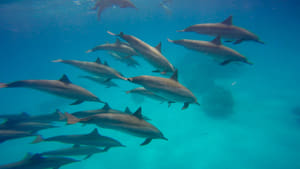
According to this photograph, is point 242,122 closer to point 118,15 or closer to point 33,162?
point 33,162

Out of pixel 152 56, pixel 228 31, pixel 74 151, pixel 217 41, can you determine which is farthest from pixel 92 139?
pixel 228 31

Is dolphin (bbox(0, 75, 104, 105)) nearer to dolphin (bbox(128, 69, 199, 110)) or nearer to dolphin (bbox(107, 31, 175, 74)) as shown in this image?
dolphin (bbox(128, 69, 199, 110))

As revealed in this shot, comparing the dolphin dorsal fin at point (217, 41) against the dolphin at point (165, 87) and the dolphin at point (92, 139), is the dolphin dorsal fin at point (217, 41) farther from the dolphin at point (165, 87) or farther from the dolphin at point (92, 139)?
the dolphin at point (92, 139)

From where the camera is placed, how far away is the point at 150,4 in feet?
79.6

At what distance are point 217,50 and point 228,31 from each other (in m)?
0.60

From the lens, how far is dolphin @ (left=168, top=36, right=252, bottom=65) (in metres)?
3.49

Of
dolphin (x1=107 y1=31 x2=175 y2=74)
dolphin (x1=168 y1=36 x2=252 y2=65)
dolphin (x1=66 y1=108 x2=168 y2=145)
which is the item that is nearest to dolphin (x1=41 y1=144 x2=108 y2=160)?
dolphin (x1=66 y1=108 x2=168 y2=145)

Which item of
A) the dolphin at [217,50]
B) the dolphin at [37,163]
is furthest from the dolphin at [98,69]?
the dolphin at [37,163]

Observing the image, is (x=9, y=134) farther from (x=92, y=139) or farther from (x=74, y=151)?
(x=92, y=139)

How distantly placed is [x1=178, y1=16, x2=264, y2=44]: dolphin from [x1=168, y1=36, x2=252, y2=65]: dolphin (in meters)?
0.32

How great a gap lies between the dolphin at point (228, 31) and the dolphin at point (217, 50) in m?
0.32

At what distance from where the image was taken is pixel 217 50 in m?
3.50

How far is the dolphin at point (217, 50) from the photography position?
3.49 metres

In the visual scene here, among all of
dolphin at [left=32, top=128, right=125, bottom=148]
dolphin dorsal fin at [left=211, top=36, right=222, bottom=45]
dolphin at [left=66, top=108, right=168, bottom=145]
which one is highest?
dolphin dorsal fin at [left=211, top=36, right=222, bottom=45]
